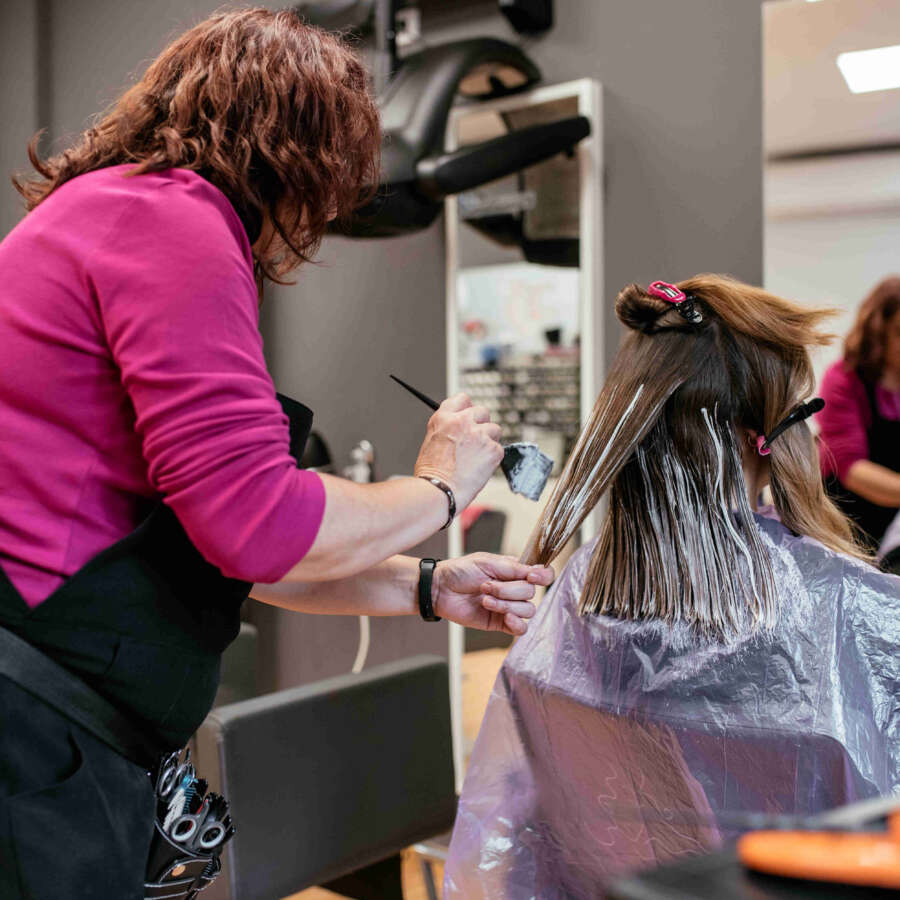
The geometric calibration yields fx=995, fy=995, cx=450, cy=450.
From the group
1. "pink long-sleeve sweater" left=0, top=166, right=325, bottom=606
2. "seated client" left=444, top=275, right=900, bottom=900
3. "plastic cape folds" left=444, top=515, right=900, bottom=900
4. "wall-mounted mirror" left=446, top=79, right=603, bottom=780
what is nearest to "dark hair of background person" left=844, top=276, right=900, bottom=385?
"wall-mounted mirror" left=446, top=79, right=603, bottom=780

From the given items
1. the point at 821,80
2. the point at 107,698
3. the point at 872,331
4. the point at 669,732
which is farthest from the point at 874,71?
the point at 107,698

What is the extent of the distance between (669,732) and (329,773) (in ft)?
2.49

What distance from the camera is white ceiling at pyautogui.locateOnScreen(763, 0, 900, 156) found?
6.80ft

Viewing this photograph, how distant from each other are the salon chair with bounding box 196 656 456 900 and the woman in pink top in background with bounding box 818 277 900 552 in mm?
1070

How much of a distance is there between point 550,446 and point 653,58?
3.34 ft

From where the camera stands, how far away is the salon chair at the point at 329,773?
5.09 ft

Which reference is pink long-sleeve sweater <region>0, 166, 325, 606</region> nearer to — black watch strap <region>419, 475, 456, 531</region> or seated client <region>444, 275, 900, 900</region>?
black watch strap <region>419, 475, 456, 531</region>

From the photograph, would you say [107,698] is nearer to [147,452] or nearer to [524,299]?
[147,452]

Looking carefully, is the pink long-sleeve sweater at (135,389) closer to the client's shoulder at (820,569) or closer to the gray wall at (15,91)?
the client's shoulder at (820,569)

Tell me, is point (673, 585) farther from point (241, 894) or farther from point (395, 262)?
point (395, 262)

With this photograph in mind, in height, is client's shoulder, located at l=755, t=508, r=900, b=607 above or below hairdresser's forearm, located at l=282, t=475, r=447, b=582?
below

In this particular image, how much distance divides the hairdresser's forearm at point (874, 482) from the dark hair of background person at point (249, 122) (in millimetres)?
1692

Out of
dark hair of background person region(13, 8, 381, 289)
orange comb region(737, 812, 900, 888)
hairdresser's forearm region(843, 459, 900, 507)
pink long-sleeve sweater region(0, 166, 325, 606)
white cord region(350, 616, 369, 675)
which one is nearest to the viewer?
orange comb region(737, 812, 900, 888)

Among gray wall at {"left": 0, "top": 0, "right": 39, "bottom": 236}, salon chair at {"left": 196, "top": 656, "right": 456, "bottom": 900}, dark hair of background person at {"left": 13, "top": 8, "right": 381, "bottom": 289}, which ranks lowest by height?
salon chair at {"left": 196, "top": 656, "right": 456, "bottom": 900}
